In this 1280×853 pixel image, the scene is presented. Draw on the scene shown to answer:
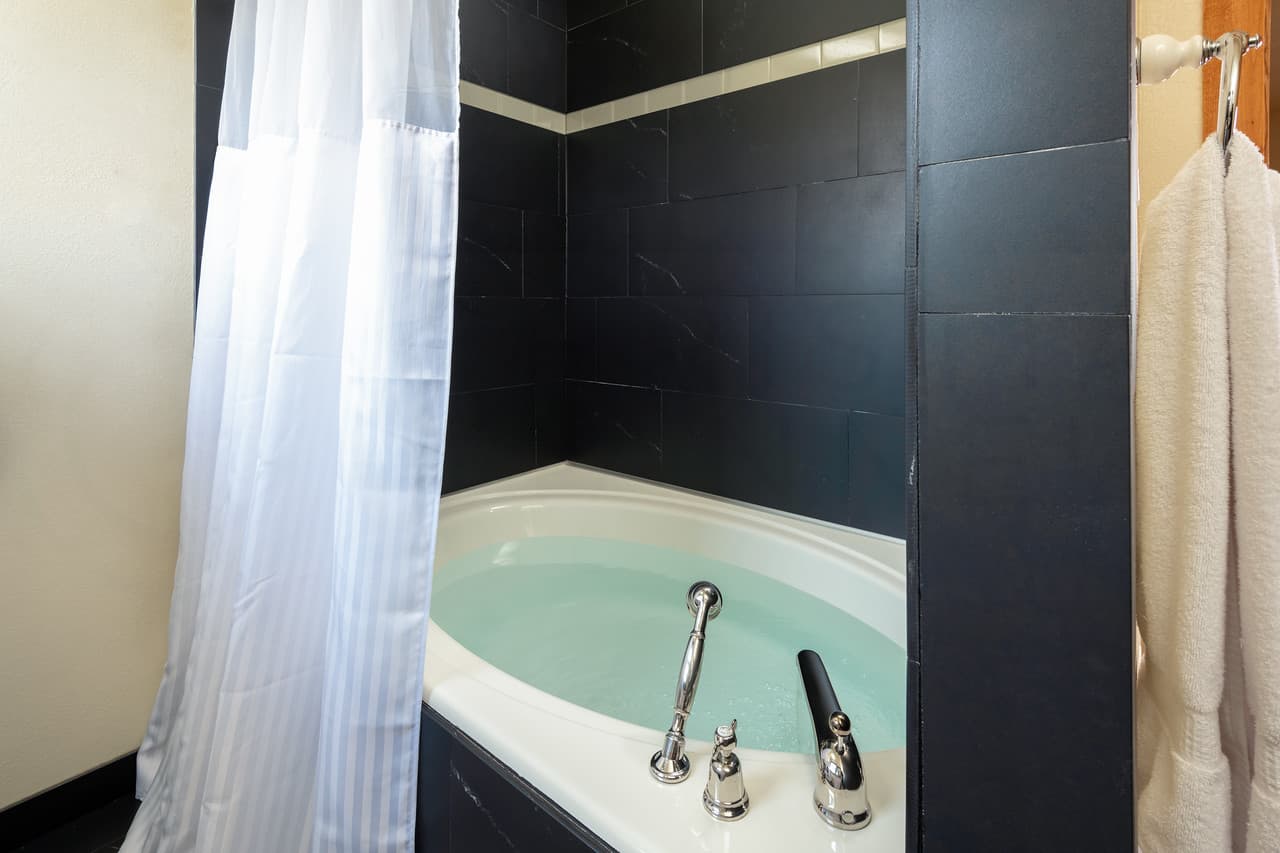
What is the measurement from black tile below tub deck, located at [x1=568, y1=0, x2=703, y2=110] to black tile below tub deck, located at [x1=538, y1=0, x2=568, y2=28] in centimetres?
6

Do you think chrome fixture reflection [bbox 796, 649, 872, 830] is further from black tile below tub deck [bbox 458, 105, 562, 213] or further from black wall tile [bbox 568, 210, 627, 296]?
black tile below tub deck [bbox 458, 105, 562, 213]

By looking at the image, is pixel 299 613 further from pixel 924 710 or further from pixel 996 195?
pixel 996 195

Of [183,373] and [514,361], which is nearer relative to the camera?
[183,373]

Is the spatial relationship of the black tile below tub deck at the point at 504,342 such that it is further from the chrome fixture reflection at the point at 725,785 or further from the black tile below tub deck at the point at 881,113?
the chrome fixture reflection at the point at 725,785

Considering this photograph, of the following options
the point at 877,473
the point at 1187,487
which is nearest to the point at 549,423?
the point at 877,473

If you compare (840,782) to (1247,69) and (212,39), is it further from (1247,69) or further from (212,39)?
(212,39)

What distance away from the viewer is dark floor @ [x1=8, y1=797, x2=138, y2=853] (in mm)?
1464

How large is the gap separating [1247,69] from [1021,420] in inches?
19.1

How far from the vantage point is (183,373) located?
1.64 meters

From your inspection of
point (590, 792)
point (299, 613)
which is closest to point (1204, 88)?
point (590, 792)

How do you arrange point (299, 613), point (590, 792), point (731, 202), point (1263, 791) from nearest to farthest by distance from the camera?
1. point (1263, 791)
2. point (590, 792)
3. point (299, 613)
4. point (731, 202)

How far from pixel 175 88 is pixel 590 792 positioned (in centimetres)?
183

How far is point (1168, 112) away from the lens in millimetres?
665

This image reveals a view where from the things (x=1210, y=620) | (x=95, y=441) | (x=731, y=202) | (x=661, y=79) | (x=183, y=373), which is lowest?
(x=1210, y=620)
